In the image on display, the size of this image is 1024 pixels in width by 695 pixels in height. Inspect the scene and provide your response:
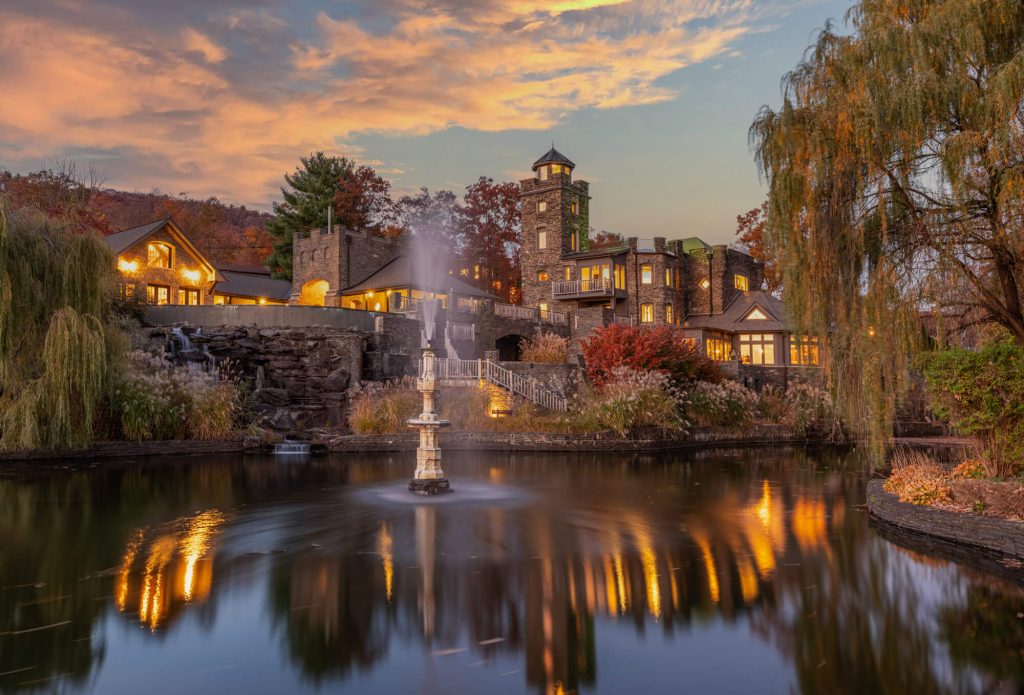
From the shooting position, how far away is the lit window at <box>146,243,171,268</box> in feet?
120

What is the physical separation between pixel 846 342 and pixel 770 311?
33.2 metres

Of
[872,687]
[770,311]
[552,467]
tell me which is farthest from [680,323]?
[872,687]

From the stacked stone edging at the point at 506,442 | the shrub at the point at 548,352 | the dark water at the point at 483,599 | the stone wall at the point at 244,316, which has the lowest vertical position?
the dark water at the point at 483,599

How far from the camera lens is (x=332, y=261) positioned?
42.0 m

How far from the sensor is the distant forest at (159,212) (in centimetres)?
4588

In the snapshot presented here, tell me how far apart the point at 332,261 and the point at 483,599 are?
3716cm

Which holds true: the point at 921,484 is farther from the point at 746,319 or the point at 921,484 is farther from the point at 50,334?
the point at 746,319

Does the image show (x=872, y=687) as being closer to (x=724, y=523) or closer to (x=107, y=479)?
(x=724, y=523)

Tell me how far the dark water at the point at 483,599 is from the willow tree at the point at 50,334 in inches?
178

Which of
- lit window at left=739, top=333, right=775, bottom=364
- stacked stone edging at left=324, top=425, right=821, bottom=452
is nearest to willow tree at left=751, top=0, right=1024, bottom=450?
stacked stone edging at left=324, top=425, right=821, bottom=452

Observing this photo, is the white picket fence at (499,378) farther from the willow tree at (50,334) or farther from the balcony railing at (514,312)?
the balcony railing at (514,312)

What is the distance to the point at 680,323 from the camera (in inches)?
1763

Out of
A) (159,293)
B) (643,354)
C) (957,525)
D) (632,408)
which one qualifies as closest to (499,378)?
(643,354)

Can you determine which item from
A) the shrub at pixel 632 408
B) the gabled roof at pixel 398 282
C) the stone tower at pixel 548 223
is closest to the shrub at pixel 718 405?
the shrub at pixel 632 408
